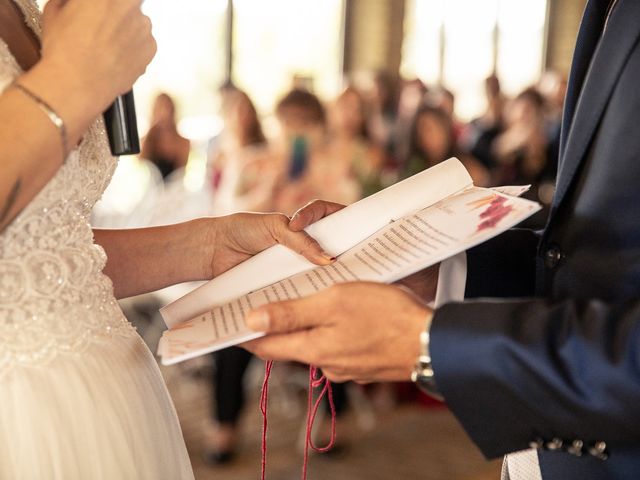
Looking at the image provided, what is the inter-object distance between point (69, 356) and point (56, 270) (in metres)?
0.12

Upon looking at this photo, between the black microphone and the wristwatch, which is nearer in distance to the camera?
the wristwatch

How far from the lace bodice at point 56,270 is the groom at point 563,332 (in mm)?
325

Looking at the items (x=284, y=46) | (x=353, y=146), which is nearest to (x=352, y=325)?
(x=353, y=146)

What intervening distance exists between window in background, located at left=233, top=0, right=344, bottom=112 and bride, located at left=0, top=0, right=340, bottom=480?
721cm

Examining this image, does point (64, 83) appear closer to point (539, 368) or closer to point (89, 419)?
point (89, 419)

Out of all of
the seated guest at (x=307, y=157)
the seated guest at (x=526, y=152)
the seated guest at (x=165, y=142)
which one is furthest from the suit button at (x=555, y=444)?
the seated guest at (x=526, y=152)

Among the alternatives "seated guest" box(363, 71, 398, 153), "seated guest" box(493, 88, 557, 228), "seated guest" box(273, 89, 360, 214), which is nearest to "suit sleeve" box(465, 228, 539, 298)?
"seated guest" box(273, 89, 360, 214)

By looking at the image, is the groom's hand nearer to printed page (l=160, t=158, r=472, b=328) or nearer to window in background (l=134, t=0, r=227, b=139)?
printed page (l=160, t=158, r=472, b=328)

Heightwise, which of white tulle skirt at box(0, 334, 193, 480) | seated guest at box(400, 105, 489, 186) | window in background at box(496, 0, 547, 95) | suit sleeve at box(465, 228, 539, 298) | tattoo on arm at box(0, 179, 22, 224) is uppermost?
tattoo on arm at box(0, 179, 22, 224)

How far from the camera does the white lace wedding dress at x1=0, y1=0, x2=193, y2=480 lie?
1.14 metres

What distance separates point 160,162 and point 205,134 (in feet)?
6.71

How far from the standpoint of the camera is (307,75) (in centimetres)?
901

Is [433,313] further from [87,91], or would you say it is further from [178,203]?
[178,203]

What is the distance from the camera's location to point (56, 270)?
119cm
